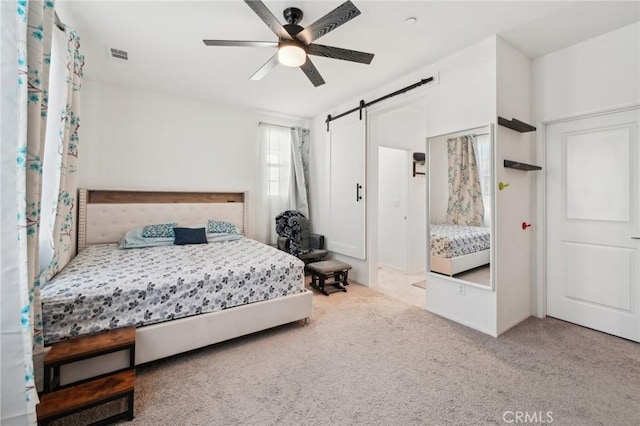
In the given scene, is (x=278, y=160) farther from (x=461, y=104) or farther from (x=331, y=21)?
(x=331, y=21)

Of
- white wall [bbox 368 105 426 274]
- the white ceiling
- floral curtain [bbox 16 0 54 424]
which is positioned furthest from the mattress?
floral curtain [bbox 16 0 54 424]

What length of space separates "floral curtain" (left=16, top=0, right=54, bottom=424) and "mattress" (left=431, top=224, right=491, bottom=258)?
3102mm

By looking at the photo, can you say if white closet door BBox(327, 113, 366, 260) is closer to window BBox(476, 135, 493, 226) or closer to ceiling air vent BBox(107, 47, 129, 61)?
window BBox(476, 135, 493, 226)

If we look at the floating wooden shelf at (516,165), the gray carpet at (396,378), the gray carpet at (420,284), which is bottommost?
the gray carpet at (396,378)

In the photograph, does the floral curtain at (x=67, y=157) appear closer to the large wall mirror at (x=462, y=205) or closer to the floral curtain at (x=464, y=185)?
the large wall mirror at (x=462, y=205)

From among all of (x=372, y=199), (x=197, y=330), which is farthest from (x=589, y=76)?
(x=197, y=330)

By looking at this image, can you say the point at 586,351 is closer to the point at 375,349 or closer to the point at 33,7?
the point at 375,349

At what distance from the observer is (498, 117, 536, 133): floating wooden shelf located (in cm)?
254

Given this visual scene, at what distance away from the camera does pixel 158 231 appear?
3.54m

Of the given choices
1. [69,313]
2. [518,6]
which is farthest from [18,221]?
[518,6]

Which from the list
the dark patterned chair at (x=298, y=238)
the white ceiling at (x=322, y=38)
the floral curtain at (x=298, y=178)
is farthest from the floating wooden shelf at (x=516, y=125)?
the floral curtain at (x=298, y=178)

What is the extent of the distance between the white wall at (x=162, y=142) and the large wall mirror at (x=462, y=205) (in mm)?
2855

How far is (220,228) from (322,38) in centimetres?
270

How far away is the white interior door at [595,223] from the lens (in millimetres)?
2443
